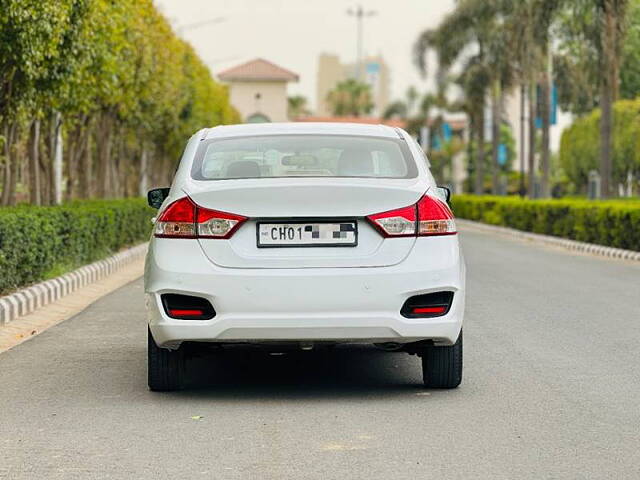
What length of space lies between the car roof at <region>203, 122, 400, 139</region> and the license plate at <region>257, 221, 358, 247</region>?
106 cm

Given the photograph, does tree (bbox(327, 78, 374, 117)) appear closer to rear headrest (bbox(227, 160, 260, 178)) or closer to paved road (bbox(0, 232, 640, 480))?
paved road (bbox(0, 232, 640, 480))

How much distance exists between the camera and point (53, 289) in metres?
14.7

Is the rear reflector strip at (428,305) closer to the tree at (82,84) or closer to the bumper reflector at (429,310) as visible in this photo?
the bumper reflector at (429,310)

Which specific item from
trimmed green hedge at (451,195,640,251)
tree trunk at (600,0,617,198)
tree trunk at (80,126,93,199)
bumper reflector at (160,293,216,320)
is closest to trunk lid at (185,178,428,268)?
bumper reflector at (160,293,216,320)

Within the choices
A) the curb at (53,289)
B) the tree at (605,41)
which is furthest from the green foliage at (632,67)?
the curb at (53,289)

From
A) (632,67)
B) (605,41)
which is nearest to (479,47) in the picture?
(605,41)

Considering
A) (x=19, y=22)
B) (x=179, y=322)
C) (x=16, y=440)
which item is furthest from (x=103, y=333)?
(x=19, y=22)

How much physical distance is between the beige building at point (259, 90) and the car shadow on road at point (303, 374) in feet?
407

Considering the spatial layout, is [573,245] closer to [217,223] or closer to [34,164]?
[34,164]

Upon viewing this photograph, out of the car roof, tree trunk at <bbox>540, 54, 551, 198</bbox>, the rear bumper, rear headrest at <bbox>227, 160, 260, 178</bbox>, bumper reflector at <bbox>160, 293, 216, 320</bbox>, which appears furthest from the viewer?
tree trunk at <bbox>540, 54, 551, 198</bbox>

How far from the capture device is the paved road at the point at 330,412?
599 cm

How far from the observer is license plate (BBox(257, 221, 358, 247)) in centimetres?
743

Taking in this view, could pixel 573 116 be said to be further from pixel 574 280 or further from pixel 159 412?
pixel 159 412

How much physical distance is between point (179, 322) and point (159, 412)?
1.66ft
